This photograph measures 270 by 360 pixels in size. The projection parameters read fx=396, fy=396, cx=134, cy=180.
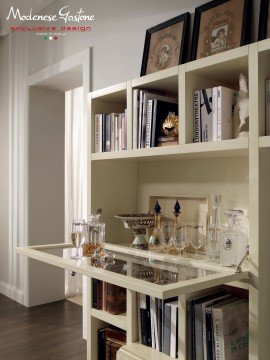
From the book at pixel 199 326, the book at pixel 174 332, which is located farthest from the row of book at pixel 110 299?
the book at pixel 199 326

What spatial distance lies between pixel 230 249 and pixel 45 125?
2.52 meters

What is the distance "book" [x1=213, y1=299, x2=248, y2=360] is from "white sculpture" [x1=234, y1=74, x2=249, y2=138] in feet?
2.22

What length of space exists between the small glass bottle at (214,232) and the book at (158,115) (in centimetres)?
38

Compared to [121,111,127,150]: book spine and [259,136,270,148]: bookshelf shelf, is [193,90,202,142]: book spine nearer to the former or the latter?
[259,136,270,148]: bookshelf shelf

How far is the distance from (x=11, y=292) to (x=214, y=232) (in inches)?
104

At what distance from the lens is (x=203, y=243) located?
73.5 inches

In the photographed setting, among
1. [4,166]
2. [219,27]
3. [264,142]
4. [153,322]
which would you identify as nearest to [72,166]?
[4,166]

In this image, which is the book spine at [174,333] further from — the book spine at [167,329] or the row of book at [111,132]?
the row of book at [111,132]

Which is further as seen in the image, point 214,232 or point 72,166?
point 72,166

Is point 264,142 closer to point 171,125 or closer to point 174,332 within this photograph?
point 171,125

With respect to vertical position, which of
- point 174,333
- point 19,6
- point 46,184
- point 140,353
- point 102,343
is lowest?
point 102,343

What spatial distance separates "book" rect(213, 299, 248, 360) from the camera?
1.49m

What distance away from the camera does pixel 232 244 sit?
1.58 metres

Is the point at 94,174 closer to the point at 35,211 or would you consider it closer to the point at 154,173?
the point at 154,173
